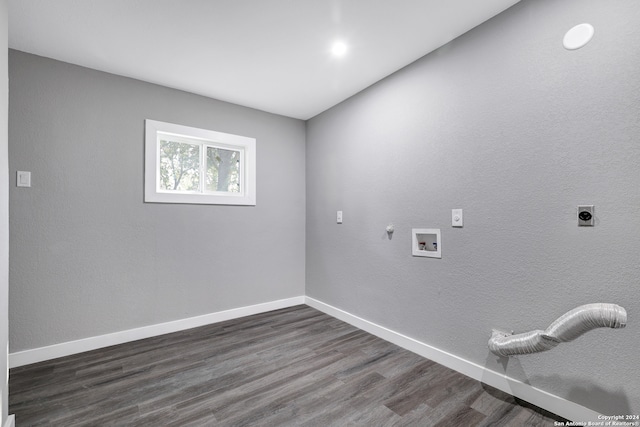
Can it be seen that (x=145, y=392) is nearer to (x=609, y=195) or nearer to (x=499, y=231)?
(x=499, y=231)

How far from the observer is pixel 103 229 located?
8.29ft

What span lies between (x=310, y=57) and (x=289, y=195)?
1743 millimetres

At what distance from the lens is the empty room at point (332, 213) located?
1.53m

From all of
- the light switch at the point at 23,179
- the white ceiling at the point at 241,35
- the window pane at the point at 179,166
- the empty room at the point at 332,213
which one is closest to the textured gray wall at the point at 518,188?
the empty room at the point at 332,213

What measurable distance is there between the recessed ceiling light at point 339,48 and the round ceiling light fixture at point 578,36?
1401mm

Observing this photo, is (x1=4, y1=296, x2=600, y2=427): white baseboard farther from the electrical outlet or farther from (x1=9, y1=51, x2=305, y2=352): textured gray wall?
the electrical outlet

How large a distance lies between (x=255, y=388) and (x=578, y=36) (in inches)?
114

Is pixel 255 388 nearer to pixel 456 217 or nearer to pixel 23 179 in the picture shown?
pixel 456 217

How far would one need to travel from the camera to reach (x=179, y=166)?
3.05 metres

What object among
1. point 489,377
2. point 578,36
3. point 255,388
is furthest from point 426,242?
point 255,388

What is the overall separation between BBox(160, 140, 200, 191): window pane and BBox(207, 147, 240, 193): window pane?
0.14 m

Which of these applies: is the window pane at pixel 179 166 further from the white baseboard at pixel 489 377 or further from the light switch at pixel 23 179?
the white baseboard at pixel 489 377

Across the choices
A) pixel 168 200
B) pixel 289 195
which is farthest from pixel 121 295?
pixel 289 195

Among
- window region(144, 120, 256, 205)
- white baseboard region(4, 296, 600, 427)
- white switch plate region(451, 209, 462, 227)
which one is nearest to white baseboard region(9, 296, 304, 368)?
white baseboard region(4, 296, 600, 427)
